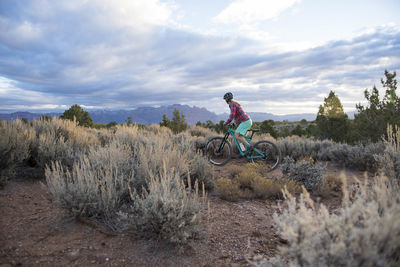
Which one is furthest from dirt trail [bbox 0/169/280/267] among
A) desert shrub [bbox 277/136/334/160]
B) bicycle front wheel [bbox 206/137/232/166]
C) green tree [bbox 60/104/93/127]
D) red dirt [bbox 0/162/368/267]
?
green tree [bbox 60/104/93/127]

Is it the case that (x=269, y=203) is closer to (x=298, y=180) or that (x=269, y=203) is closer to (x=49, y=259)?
(x=298, y=180)

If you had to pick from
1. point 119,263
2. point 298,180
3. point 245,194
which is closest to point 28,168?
point 119,263

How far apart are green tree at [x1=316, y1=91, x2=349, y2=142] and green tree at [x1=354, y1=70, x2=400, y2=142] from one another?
3.15m

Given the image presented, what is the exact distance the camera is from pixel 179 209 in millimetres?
2846

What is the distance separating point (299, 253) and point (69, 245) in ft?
8.61

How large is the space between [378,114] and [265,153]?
855cm

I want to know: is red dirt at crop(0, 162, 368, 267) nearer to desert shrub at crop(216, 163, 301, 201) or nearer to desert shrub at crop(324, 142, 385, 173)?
desert shrub at crop(216, 163, 301, 201)

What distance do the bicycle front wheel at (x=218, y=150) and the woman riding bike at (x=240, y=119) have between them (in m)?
0.65

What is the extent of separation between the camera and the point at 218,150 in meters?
8.16

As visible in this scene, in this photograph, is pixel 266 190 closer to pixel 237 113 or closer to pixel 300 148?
pixel 237 113

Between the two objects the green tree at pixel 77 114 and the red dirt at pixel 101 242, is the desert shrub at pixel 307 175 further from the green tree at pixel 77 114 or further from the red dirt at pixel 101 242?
the green tree at pixel 77 114

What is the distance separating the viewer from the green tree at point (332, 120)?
1578 centimetres

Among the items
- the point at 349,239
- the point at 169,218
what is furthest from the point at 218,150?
the point at 349,239

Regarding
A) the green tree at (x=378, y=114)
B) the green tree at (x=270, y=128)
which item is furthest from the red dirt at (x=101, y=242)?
the green tree at (x=270, y=128)
